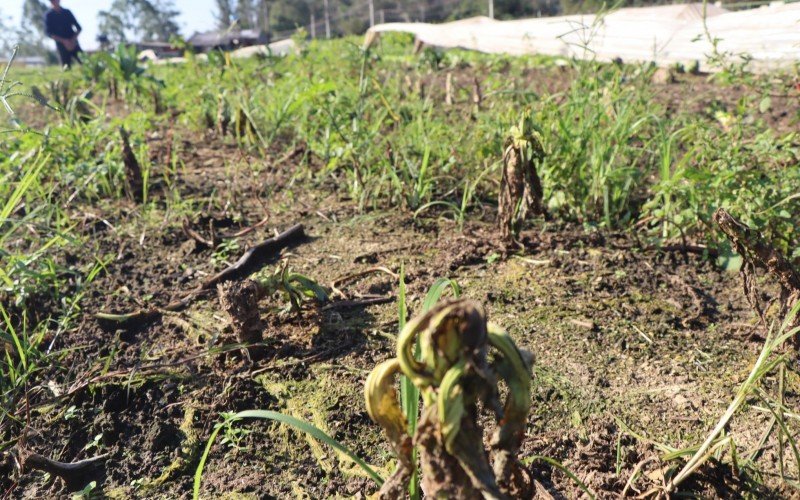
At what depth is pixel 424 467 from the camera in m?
0.84

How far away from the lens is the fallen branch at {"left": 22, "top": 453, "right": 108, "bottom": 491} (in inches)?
58.7

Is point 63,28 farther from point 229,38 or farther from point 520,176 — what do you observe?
point 520,176

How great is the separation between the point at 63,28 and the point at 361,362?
42.5ft

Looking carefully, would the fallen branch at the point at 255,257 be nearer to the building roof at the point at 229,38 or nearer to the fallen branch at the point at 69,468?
the fallen branch at the point at 69,468

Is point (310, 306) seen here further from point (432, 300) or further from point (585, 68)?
point (585, 68)

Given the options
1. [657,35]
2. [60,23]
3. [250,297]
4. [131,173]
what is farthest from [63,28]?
[250,297]

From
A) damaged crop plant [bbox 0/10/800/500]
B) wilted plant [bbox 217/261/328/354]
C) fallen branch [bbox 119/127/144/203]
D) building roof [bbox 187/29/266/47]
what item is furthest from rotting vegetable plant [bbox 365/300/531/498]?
building roof [bbox 187/29/266/47]

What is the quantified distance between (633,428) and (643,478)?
0.17 m

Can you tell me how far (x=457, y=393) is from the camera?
76 centimetres

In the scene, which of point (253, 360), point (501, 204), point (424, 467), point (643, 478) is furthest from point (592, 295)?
point (424, 467)

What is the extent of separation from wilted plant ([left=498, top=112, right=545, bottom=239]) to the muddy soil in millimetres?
180

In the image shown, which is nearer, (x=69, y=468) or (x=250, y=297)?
(x=69, y=468)

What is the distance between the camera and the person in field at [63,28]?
11.7 meters

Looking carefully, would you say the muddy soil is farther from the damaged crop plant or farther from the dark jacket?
the dark jacket
